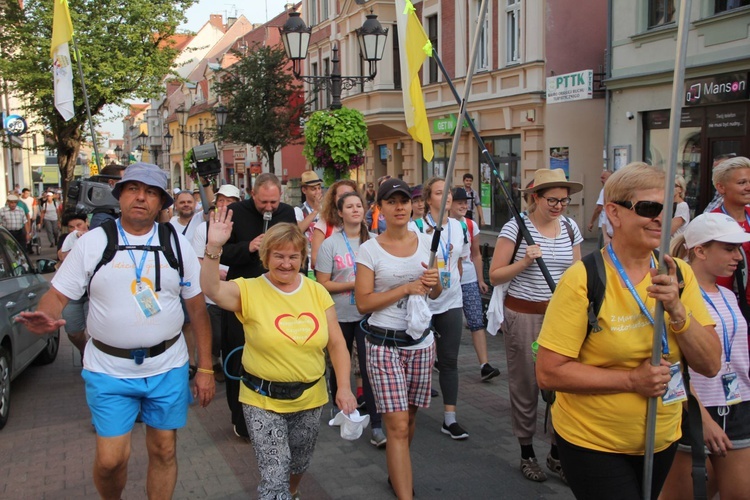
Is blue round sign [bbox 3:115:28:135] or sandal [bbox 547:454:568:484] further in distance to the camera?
blue round sign [bbox 3:115:28:135]

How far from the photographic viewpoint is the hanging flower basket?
41.1 feet

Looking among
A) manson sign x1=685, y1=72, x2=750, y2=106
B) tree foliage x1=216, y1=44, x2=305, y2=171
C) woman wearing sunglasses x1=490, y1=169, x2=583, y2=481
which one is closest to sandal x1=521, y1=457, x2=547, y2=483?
woman wearing sunglasses x1=490, y1=169, x2=583, y2=481

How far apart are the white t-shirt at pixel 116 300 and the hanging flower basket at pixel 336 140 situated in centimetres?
896

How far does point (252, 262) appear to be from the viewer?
214 inches

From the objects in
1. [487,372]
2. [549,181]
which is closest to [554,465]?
[549,181]

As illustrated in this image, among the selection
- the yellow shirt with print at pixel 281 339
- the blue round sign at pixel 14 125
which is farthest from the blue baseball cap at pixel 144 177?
the blue round sign at pixel 14 125

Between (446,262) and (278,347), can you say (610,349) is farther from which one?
(446,262)

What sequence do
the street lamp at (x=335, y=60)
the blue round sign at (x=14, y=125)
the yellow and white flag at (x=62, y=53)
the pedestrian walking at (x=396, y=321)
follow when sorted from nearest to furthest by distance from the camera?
1. the pedestrian walking at (x=396, y=321)
2. the yellow and white flag at (x=62, y=53)
3. the street lamp at (x=335, y=60)
4. the blue round sign at (x=14, y=125)

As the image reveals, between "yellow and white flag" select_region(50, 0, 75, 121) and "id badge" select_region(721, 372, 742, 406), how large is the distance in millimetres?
8166

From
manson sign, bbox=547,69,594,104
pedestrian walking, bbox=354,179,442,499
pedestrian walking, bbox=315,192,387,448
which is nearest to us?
pedestrian walking, bbox=354,179,442,499

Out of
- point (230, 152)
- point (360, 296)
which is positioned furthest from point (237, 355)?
point (230, 152)

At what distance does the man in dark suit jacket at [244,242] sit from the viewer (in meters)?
5.36

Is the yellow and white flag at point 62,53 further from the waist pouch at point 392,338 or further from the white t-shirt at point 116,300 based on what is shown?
the waist pouch at point 392,338

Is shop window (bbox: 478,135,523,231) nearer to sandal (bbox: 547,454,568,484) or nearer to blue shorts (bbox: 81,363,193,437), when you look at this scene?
sandal (bbox: 547,454,568,484)
